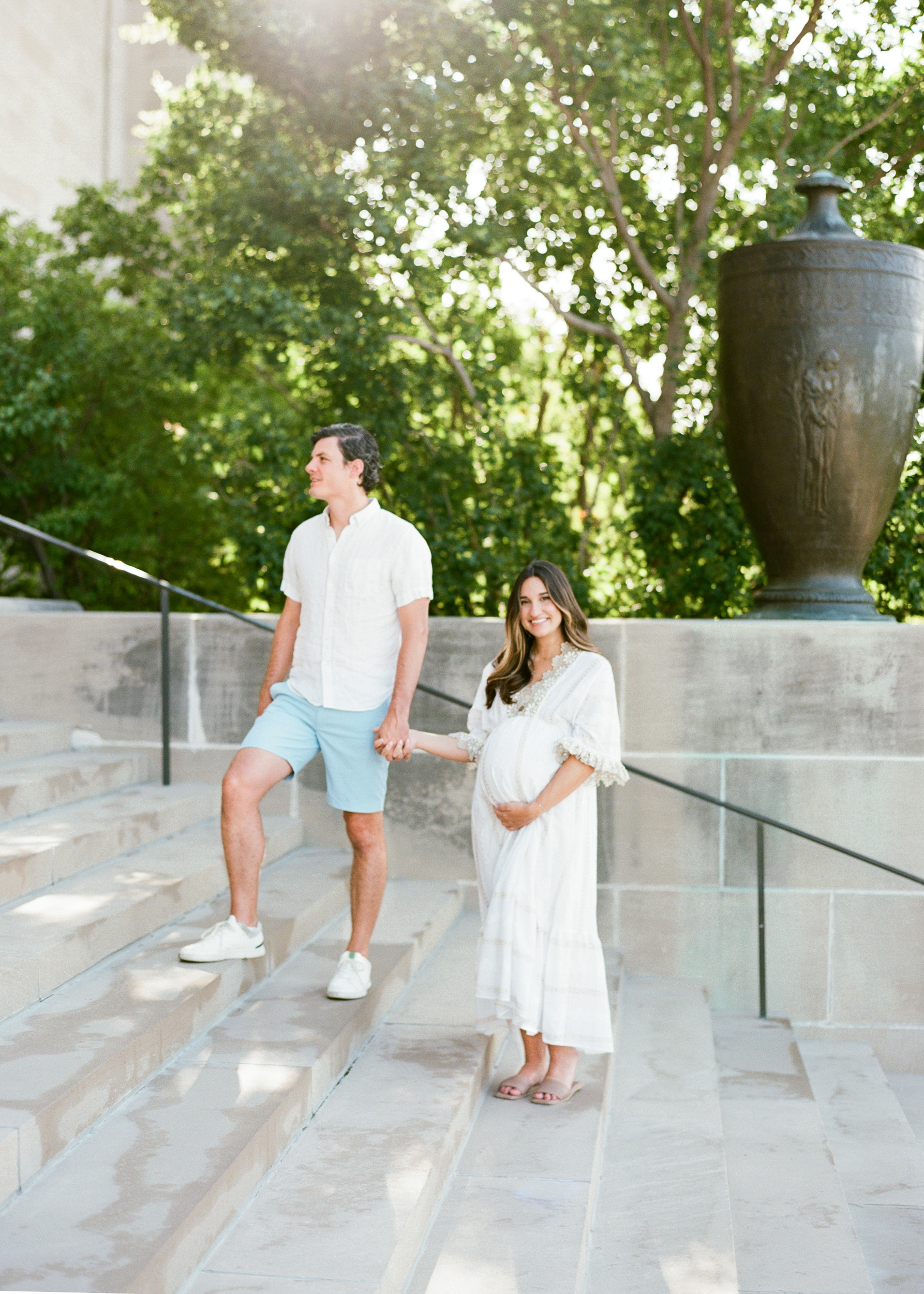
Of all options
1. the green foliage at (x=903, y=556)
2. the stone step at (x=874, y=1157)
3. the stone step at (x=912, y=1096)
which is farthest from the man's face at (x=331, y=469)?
the green foliage at (x=903, y=556)

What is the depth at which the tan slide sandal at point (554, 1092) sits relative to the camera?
3.70 m

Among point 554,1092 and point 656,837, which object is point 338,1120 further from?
point 656,837

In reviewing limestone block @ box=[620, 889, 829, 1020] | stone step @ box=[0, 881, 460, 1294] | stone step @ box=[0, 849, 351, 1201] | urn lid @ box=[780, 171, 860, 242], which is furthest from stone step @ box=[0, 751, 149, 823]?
urn lid @ box=[780, 171, 860, 242]

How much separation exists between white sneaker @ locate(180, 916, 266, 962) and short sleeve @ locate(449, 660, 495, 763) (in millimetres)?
851

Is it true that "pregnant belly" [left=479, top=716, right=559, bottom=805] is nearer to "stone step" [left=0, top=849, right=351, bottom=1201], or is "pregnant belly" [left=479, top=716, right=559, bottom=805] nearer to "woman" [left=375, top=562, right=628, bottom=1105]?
"woman" [left=375, top=562, right=628, bottom=1105]

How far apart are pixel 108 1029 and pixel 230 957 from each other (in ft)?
2.20

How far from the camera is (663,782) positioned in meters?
5.02

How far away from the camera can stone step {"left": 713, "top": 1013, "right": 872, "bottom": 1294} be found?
10.8 feet

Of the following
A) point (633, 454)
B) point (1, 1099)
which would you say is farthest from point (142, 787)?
point (633, 454)

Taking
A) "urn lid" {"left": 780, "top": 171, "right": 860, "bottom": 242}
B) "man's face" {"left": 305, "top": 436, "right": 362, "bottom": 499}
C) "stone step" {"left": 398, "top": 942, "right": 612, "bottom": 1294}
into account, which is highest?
"urn lid" {"left": 780, "top": 171, "right": 860, "bottom": 242}

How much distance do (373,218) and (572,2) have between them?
6.88 feet

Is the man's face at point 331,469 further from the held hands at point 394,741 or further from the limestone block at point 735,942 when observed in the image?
the limestone block at point 735,942

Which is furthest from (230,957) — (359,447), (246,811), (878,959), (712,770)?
(878,959)

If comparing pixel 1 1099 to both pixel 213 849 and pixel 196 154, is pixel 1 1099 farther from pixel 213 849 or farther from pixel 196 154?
pixel 196 154
